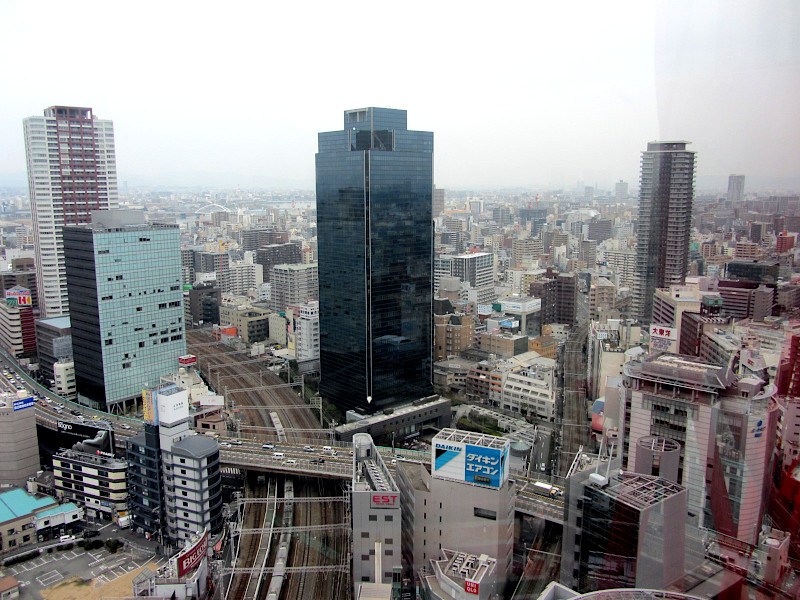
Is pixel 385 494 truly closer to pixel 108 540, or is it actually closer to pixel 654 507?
pixel 654 507

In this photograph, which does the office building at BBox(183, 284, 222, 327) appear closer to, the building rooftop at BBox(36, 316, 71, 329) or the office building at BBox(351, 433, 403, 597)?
the building rooftop at BBox(36, 316, 71, 329)

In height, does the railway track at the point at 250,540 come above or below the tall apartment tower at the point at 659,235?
below

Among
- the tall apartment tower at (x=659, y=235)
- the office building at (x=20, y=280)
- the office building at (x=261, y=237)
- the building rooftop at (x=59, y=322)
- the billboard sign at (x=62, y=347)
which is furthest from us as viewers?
the office building at (x=261, y=237)

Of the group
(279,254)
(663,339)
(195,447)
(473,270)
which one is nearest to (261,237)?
(279,254)

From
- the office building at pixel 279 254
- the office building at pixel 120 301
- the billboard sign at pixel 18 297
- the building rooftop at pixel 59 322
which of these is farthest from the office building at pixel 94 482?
the office building at pixel 279 254

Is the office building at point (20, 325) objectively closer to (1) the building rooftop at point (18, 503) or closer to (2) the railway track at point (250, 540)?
(1) the building rooftop at point (18, 503)

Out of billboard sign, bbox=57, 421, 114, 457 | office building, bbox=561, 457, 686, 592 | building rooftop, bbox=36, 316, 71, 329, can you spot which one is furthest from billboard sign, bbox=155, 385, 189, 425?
building rooftop, bbox=36, 316, 71, 329

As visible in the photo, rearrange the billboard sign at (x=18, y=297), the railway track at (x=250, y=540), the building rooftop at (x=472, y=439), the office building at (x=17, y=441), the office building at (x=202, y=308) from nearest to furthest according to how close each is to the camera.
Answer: the building rooftop at (x=472, y=439) → the railway track at (x=250, y=540) → the office building at (x=17, y=441) → the billboard sign at (x=18, y=297) → the office building at (x=202, y=308)
